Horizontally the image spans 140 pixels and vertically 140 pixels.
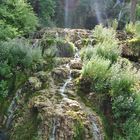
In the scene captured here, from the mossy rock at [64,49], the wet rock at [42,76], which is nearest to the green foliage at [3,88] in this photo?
the wet rock at [42,76]

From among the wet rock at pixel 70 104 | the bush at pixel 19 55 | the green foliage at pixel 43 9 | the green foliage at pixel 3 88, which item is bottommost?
the green foliage at pixel 43 9

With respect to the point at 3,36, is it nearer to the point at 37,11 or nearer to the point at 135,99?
the point at 135,99

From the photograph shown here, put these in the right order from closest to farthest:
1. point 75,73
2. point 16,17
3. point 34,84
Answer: point 34,84, point 75,73, point 16,17

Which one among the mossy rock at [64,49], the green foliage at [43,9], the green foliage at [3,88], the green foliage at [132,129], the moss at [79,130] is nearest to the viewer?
the moss at [79,130]

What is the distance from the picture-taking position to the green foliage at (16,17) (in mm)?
12984

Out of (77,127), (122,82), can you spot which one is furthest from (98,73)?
(77,127)

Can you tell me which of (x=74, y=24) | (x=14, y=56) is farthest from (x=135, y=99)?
(x=74, y=24)

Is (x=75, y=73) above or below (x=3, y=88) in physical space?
above

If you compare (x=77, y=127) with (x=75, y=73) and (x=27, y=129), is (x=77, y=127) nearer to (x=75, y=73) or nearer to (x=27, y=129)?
(x=27, y=129)

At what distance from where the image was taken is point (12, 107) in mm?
8844

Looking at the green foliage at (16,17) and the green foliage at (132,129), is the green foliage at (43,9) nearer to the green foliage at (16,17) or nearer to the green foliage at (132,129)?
the green foliage at (16,17)

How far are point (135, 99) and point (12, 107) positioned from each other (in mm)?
3036

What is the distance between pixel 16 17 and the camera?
14.1 m

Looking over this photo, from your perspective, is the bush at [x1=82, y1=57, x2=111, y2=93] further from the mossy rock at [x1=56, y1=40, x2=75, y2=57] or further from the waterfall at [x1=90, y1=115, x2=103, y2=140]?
the mossy rock at [x1=56, y1=40, x2=75, y2=57]
